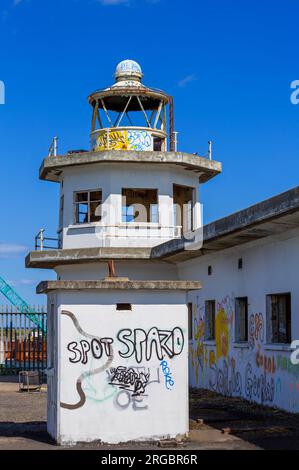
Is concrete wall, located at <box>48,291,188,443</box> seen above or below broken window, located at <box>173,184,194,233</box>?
below

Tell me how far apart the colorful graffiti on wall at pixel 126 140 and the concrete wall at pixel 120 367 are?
1419 cm

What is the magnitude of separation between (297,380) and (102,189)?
12108 mm

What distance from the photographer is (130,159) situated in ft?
82.4

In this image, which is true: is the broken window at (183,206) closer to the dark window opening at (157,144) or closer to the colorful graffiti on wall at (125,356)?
the dark window opening at (157,144)

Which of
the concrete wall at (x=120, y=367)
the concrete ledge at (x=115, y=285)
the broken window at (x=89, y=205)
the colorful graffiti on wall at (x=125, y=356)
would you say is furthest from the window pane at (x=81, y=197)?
the colorful graffiti on wall at (x=125, y=356)

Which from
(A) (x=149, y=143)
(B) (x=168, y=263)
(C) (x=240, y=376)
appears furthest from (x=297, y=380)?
(A) (x=149, y=143)

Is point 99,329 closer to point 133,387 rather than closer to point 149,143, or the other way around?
point 133,387

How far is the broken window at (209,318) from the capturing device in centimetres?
2173

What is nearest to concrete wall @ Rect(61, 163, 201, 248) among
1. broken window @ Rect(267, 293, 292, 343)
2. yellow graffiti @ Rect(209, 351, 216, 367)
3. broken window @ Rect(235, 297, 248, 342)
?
yellow graffiti @ Rect(209, 351, 216, 367)

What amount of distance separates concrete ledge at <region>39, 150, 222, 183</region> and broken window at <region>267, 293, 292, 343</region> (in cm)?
930

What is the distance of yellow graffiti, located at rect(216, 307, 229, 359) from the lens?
1995 cm

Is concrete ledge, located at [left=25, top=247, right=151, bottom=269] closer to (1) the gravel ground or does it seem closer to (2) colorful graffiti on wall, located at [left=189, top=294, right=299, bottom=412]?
(2) colorful graffiti on wall, located at [left=189, top=294, right=299, bottom=412]

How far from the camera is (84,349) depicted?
11.9 m
